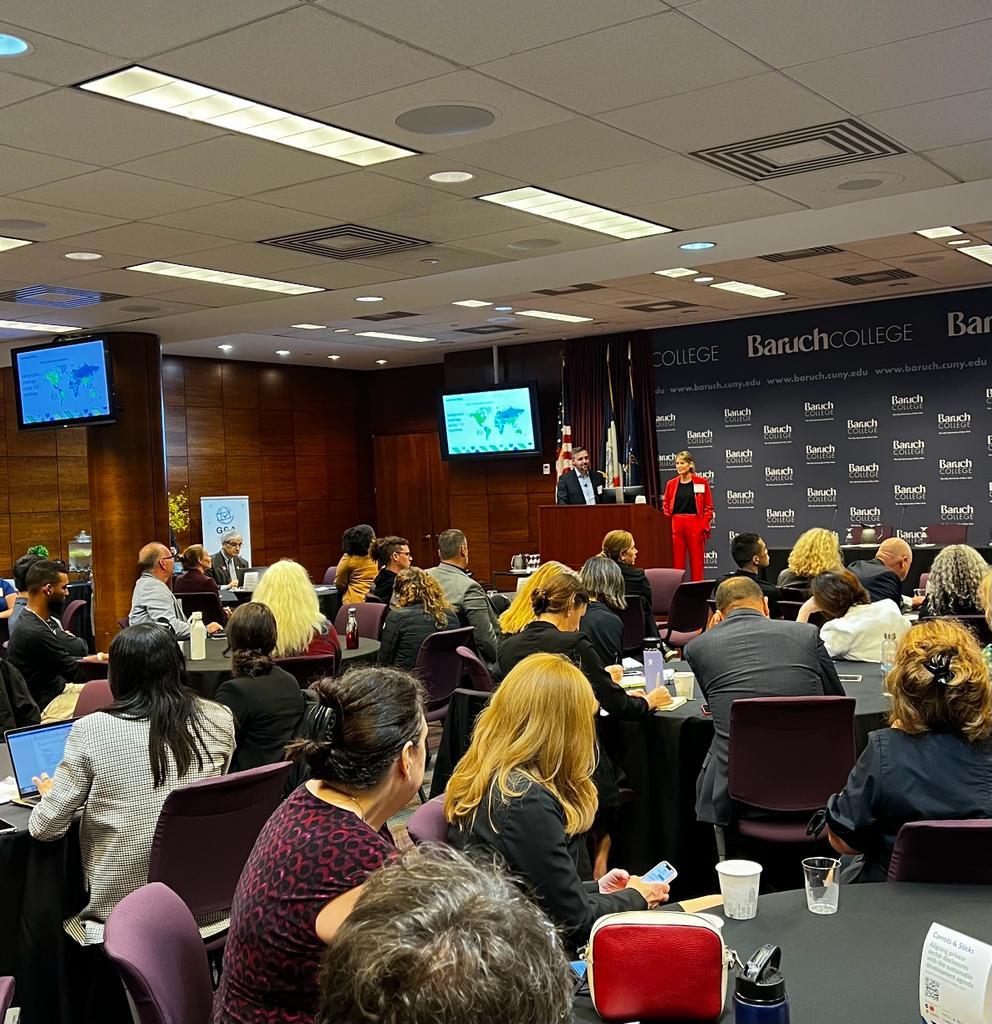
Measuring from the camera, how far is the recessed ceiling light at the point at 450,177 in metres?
6.03

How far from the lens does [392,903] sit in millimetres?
1081

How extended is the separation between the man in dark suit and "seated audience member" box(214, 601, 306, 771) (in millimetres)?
8857

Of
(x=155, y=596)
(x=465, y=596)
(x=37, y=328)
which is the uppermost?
(x=37, y=328)

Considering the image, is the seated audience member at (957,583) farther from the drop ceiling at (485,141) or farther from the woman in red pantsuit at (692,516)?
the woman in red pantsuit at (692,516)

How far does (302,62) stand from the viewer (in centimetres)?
431

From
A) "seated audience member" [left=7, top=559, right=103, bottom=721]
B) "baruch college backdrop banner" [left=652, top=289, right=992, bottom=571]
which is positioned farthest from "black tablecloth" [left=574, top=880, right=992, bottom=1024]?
"baruch college backdrop banner" [left=652, top=289, right=992, bottom=571]

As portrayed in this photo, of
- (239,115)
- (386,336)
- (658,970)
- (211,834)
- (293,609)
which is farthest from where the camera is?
(386,336)

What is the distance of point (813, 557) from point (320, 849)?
6012 millimetres

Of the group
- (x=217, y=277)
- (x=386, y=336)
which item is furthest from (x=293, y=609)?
(x=386, y=336)

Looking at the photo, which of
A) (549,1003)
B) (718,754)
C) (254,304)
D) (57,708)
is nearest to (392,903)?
(549,1003)

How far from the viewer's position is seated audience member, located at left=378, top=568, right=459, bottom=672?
22.5 feet

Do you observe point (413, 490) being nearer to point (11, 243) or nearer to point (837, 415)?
point (837, 415)

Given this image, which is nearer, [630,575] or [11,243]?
[11,243]

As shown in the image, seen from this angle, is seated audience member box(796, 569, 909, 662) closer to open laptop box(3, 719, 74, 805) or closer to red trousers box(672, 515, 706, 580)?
open laptop box(3, 719, 74, 805)
